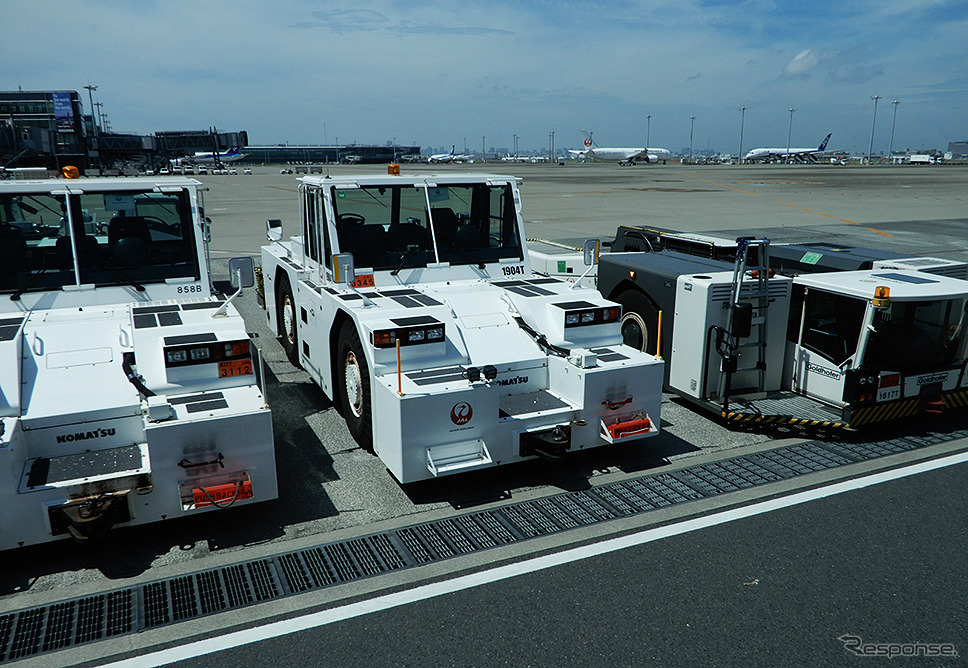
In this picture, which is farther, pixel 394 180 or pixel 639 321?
pixel 639 321

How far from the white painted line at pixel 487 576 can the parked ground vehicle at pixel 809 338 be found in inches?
38.3

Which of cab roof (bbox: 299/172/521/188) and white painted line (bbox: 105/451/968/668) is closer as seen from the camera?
white painted line (bbox: 105/451/968/668)

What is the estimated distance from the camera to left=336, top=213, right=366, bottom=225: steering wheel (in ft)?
25.0

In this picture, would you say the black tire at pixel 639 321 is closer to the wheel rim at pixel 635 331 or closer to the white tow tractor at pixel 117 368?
the wheel rim at pixel 635 331

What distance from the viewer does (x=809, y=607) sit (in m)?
4.48

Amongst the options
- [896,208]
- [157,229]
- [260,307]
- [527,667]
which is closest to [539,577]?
[527,667]

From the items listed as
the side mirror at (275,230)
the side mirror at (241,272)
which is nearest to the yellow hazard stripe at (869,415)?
the side mirror at (241,272)

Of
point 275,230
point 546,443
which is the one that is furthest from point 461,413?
point 275,230

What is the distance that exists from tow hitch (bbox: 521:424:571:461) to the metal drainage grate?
15.6 inches

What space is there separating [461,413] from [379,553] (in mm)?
1278

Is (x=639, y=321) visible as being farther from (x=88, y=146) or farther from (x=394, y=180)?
(x=88, y=146)

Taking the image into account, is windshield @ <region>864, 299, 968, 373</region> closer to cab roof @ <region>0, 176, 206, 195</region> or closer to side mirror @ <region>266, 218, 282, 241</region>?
cab roof @ <region>0, 176, 206, 195</region>

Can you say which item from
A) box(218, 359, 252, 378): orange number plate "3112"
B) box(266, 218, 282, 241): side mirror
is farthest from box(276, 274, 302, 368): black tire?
box(218, 359, 252, 378): orange number plate "3112"

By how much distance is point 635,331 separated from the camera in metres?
8.91
